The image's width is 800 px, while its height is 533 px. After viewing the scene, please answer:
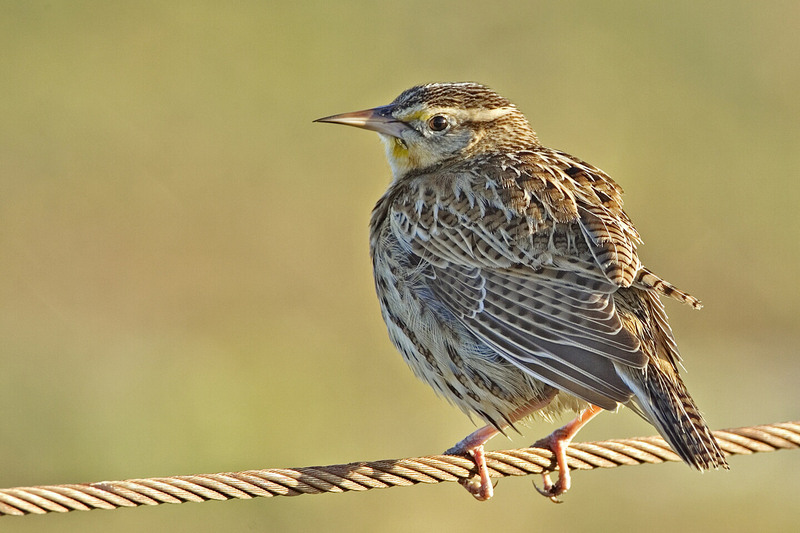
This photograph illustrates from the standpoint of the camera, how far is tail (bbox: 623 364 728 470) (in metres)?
5.34

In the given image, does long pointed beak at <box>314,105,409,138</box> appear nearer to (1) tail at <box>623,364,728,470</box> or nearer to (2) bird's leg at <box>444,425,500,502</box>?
(2) bird's leg at <box>444,425,500,502</box>

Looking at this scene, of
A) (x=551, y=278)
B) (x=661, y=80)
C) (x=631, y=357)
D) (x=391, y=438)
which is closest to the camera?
(x=631, y=357)

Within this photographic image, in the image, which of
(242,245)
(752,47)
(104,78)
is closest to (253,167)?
(242,245)

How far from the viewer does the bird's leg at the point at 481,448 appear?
6.20 metres

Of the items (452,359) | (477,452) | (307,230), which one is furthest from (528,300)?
(307,230)

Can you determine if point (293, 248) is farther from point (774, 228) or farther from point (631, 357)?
point (631, 357)

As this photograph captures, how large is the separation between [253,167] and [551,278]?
1003cm

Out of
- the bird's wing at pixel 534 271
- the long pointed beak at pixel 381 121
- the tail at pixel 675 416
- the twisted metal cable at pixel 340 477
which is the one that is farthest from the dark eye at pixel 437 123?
the tail at pixel 675 416

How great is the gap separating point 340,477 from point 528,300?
4.59ft

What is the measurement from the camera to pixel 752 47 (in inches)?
744

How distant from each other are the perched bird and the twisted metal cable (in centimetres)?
23

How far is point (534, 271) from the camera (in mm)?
6148

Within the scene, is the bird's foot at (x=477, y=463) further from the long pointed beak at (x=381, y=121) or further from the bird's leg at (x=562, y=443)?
the long pointed beak at (x=381, y=121)

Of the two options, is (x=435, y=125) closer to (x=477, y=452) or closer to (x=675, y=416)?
(x=477, y=452)
